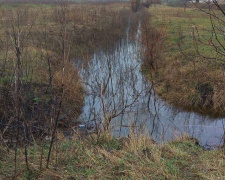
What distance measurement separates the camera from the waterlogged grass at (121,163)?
133 inches

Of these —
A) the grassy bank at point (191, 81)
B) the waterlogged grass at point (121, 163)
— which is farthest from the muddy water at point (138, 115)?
the waterlogged grass at point (121, 163)

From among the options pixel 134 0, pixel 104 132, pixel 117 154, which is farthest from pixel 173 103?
pixel 134 0

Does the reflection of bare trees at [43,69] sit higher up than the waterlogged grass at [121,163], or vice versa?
the reflection of bare trees at [43,69]

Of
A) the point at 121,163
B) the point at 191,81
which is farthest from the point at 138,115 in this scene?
the point at 121,163

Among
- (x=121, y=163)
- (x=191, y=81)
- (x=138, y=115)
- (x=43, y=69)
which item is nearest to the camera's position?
(x=121, y=163)

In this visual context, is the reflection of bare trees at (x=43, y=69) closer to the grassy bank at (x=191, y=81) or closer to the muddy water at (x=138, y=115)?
the muddy water at (x=138, y=115)

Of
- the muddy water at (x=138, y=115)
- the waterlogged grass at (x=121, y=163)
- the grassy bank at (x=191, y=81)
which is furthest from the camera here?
the grassy bank at (x=191, y=81)

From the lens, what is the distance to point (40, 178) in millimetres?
3355

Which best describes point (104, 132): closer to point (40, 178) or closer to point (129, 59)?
point (40, 178)

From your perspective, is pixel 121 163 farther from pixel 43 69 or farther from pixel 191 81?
pixel 191 81

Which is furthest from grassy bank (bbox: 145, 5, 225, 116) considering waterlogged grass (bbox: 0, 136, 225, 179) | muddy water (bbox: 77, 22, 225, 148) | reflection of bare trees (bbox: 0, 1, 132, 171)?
waterlogged grass (bbox: 0, 136, 225, 179)

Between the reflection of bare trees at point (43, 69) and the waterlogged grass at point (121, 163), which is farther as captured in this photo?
the reflection of bare trees at point (43, 69)

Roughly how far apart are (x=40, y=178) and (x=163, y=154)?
5.58ft

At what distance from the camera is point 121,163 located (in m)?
3.62
